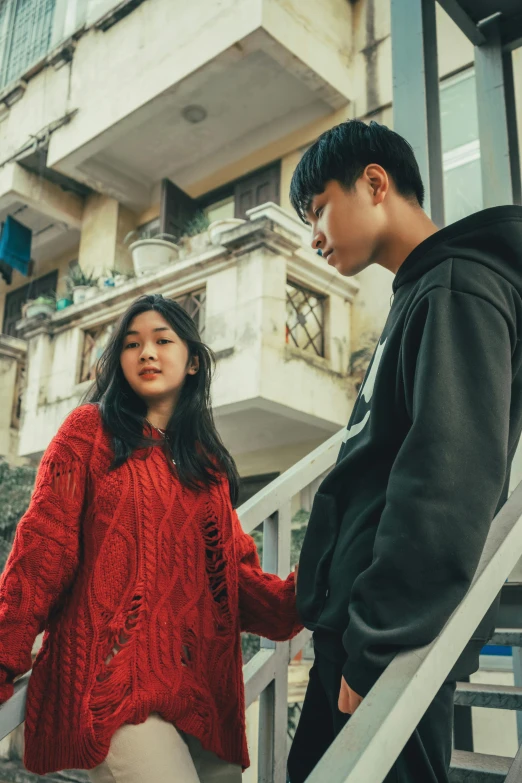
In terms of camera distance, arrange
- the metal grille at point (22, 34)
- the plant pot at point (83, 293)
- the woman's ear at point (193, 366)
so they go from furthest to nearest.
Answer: the metal grille at point (22, 34) < the plant pot at point (83, 293) < the woman's ear at point (193, 366)

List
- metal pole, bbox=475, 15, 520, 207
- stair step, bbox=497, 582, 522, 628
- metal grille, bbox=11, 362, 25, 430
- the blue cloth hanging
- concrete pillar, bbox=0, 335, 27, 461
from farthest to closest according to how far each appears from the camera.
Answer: the blue cloth hanging → metal grille, bbox=11, 362, 25, 430 → concrete pillar, bbox=0, 335, 27, 461 → metal pole, bbox=475, 15, 520, 207 → stair step, bbox=497, 582, 522, 628

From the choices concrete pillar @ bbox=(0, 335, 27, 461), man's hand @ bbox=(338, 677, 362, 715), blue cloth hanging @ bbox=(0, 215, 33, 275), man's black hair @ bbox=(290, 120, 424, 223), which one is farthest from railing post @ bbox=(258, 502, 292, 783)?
blue cloth hanging @ bbox=(0, 215, 33, 275)

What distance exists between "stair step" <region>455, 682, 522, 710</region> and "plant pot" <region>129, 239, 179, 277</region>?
20.6 feet

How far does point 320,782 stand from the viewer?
0.80 metres

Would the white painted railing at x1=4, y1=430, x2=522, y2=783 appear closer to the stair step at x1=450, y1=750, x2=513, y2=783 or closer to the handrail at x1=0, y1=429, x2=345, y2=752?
the stair step at x1=450, y1=750, x2=513, y2=783

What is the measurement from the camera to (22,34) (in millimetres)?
10961

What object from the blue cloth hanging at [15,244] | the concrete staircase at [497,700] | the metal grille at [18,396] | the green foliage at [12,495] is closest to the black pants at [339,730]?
the concrete staircase at [497,700]

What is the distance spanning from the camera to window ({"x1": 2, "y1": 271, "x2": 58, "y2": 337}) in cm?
1139

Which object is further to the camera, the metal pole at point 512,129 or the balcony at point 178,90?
the balcony at point 178,90

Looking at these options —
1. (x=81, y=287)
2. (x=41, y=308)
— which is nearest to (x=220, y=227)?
(x=81, y=287)

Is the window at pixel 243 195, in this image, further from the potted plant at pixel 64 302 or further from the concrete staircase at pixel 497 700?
the concrete staircase at pixel 497 700

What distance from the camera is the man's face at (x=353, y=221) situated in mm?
1288

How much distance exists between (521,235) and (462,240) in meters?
0.09

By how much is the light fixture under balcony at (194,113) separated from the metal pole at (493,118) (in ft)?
19.1
